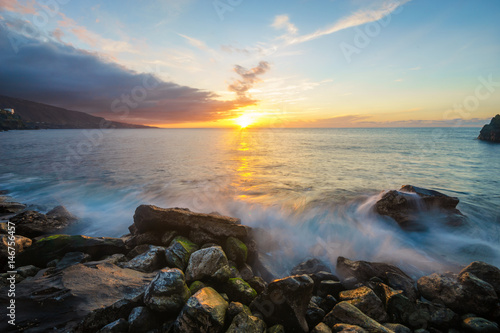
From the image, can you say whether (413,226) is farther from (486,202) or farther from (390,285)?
(486,202)

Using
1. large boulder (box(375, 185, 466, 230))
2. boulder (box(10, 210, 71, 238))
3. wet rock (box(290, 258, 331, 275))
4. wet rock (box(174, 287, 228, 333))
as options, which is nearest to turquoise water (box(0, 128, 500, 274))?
large boulder (box(375, 185, 466, 230))

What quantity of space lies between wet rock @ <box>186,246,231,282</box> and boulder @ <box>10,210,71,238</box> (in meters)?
7.49

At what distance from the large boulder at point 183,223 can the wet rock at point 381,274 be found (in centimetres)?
328

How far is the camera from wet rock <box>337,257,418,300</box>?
5821 mm

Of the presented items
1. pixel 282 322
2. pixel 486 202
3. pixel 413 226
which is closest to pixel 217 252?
pixel 282 322

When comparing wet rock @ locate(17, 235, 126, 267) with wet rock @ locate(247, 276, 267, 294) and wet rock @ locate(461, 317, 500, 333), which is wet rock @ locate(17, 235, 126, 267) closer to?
wet rock @ locate(247, 276, 267, 294)

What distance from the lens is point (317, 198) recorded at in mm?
14570

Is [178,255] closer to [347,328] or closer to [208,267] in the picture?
[208,267]

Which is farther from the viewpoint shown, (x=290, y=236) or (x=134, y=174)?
(x=134, y=174)

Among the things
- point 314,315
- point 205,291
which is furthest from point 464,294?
point 205,291

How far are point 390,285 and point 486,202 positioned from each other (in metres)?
13.7

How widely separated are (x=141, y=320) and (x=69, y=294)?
176 centimetres


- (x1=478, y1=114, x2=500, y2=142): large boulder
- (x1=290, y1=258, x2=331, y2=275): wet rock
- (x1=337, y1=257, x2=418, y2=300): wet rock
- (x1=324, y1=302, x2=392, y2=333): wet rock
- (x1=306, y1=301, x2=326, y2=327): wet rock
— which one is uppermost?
(x1=478, y1=114, x2=500, y2=142): large boulder

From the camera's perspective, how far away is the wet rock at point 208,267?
5004 mm
